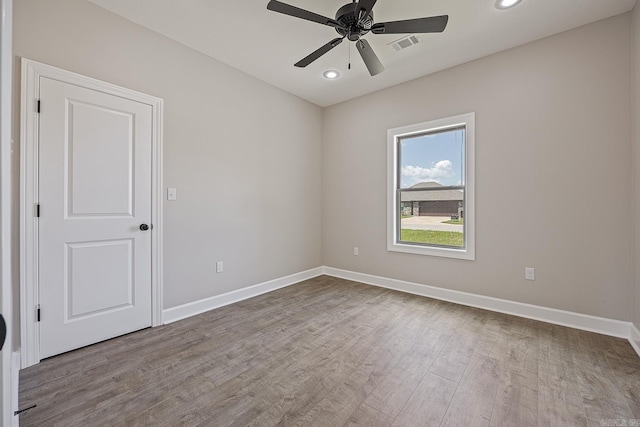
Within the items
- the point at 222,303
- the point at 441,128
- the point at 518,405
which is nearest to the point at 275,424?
the point at 518,405

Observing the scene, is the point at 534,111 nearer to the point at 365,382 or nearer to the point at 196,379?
the point at 365,382

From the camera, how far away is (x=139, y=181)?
264 cm

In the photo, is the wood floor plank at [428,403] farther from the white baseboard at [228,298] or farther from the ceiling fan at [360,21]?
the ceiling fan at [360,21]

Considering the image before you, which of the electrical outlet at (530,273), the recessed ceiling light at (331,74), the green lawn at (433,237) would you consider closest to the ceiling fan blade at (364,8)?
the recessed ceiling light at (331,74)

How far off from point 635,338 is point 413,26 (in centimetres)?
Result: 310

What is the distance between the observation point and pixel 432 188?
369 cm

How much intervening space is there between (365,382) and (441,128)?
3006 mm

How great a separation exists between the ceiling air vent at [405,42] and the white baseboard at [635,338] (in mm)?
3195

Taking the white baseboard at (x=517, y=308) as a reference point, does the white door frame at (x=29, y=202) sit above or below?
above

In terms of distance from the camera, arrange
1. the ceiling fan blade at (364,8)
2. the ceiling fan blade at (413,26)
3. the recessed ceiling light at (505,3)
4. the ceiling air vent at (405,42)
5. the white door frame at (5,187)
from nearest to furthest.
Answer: the white door frame at (5,187), the ceiling fan blade at (364,8), the ceiling fan blade at (413,26), the recessed ceiling light at (505,3), the ceiling air vent at (405,42)

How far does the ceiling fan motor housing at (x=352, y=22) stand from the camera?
2035mm

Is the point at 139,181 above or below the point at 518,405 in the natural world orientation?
above

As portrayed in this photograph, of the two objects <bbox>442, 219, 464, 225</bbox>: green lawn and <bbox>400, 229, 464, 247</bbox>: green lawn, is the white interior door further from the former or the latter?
<bbox>442, 219, 464, 225</bbox>: green lawn

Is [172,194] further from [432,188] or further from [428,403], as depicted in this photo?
[432,188]
